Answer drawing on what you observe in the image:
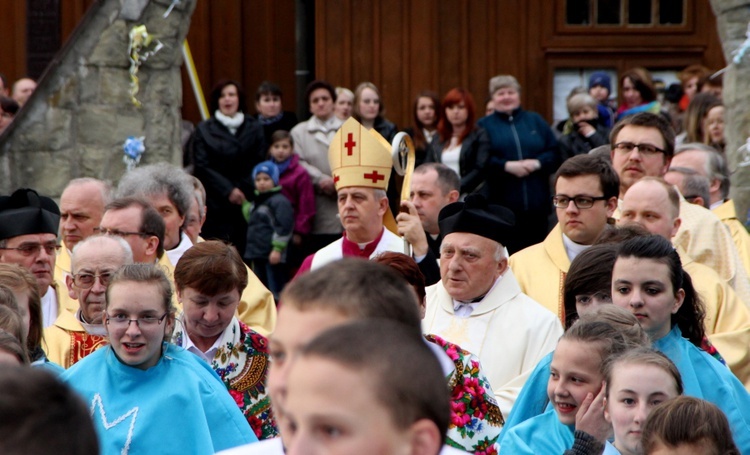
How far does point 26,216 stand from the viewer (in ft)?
22.1

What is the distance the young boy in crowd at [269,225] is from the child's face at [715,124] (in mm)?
3129

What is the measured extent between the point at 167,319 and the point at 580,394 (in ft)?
4.92

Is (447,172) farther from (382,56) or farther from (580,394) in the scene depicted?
(382,56)

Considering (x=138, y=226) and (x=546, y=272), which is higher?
(x=138, y=226)

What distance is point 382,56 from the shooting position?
13.0m

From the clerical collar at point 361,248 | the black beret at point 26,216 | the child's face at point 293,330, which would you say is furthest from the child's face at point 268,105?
the child's face at point 293,330

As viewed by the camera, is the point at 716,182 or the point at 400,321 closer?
the point at 400,321

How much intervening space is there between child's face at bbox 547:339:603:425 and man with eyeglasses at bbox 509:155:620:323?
216cm

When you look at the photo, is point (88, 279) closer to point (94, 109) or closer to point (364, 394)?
point (94, 109)

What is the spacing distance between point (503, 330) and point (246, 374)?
3.74ft

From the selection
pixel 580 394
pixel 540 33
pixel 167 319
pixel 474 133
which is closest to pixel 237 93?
pixel 474 133

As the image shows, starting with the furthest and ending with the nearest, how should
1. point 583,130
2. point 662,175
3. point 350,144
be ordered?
point 583,130
point 350,144
point 662,175

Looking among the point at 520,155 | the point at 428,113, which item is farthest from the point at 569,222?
the point at 428,113

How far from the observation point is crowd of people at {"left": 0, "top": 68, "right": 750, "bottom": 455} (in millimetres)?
2062
